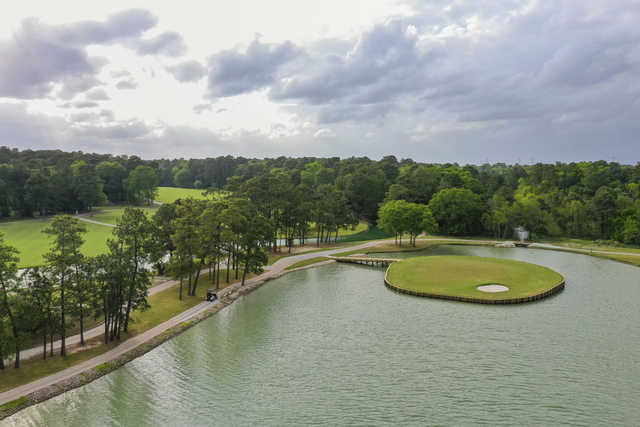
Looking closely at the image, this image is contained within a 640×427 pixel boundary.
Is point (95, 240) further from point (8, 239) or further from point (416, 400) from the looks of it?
point (416, 400)

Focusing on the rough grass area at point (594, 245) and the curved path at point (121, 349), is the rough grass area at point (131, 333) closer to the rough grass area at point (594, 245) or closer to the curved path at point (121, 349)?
the curved path at point (121, 349)

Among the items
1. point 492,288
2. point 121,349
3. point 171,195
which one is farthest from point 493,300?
point 171,195

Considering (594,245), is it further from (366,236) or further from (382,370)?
(382,370)

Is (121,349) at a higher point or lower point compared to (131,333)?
lower

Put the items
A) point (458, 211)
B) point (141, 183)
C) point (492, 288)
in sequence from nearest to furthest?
point (492, 288) < point (458, 211) < point (141, 183)

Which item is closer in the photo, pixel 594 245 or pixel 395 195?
pixel 594 245

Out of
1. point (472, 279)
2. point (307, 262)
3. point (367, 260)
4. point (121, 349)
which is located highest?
point (472, 279)
